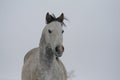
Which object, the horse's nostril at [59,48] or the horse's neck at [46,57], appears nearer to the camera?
the horse's nostril at [59,48]

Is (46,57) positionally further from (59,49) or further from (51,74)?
(59,49)

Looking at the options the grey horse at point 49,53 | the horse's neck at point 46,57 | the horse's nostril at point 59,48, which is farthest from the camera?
the horse's neck at point 46,57

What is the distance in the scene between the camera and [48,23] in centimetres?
218

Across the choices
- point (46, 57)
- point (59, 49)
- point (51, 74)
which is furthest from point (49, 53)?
point (59, 49)

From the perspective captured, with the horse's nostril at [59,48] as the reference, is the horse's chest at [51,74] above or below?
below

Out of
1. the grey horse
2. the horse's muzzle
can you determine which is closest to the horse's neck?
the grey horse

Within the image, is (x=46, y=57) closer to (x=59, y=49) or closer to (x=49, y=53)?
(x=49, y=53)

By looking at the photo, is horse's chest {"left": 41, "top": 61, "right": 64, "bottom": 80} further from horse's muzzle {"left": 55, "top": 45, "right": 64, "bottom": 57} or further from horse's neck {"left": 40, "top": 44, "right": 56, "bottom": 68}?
horse's muzzle {"left": 55, "top": 45, "right": 64, "bottom": 57}

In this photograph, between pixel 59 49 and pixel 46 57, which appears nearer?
pixel 59 49

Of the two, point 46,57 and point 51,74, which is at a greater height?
point 46,57

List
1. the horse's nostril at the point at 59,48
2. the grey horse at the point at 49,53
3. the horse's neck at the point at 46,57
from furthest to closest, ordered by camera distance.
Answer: the horse's neck at the point at 46,57
the grey horse at the point at 49,53
the horse's nostril at the point at 59,48

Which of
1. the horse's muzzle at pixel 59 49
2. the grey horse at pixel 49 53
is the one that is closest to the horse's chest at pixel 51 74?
the grey horse at pixel 49 53

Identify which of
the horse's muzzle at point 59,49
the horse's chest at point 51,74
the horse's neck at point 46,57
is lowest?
the horse's chest at point 51,74

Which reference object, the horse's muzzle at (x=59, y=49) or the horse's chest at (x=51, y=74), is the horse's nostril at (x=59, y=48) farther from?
the horse's chest at (x=51, y=74)
